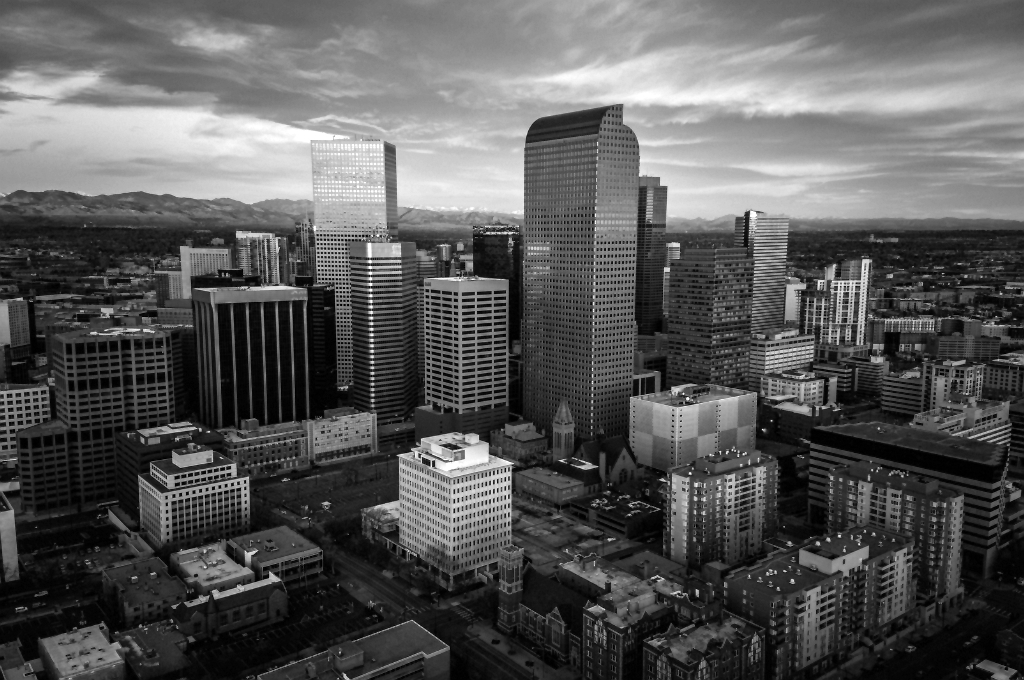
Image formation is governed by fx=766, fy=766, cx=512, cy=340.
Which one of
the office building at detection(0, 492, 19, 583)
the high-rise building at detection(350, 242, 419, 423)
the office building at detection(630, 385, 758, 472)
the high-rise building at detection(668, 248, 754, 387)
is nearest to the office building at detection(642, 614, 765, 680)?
the office building at detection(630, 385, 758, 472)

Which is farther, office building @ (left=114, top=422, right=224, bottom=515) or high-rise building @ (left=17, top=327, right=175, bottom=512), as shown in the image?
high-rise building @ (left=17, top=327, right=175, bottom=512)

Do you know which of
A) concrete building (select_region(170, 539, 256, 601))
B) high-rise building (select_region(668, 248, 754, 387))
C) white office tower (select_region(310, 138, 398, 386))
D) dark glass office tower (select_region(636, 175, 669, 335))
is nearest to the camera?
concrete building (select_region(170, 539, 256, 601))

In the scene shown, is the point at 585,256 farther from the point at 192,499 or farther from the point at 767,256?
the point at 767,256

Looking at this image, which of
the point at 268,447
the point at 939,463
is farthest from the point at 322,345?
the point at 939,463

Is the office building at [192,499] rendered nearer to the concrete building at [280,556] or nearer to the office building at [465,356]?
the concrete building at [280,556]

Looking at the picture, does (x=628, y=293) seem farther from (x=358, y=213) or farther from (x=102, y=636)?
(x=102, y=636)

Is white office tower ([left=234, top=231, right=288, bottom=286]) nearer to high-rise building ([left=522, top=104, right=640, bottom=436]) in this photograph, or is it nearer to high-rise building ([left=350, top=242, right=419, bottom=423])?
high-rise building ([left=350, top=242, right=419, bottom=423])

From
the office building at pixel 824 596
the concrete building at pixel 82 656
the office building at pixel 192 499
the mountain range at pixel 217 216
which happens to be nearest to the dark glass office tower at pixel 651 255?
the mountain range at pixel 217 216
